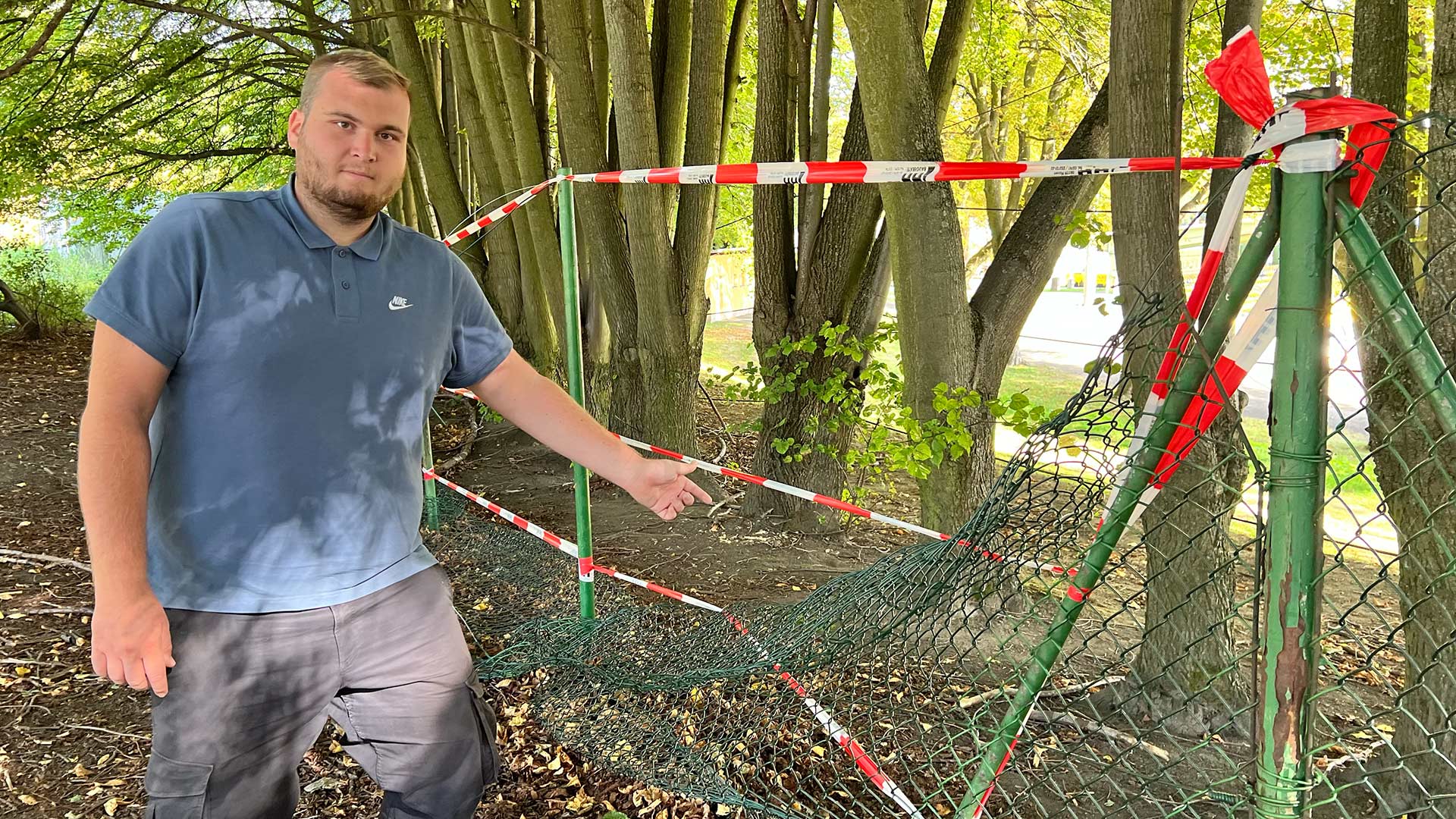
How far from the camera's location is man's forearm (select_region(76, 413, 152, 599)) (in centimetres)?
187

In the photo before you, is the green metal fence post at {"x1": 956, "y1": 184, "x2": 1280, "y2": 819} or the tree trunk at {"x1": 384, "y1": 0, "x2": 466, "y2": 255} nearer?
the green metal fence post at {"x1": 956, "y1": 184, "x2": 1280, "y2": 819}

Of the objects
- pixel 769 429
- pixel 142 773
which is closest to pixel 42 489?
pixel 142 773

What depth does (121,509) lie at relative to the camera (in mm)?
1887

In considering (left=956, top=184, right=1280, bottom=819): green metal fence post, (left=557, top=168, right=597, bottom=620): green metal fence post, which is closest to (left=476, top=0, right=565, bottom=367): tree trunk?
(left=557, top=168, right=597, bottom=620): green metal fence post

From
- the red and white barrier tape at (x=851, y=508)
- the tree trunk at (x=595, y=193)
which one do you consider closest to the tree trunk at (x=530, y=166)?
the tree trunk at (x=595, y=193)

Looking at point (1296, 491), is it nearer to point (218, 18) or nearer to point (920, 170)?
point (920, 170)

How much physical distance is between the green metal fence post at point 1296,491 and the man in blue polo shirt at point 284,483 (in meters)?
1.74

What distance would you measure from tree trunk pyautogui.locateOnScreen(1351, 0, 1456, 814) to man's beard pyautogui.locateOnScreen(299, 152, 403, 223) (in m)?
2.58

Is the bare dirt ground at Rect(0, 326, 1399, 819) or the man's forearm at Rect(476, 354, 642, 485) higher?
the man's forearm at Rect(476, 354, 642, 485)

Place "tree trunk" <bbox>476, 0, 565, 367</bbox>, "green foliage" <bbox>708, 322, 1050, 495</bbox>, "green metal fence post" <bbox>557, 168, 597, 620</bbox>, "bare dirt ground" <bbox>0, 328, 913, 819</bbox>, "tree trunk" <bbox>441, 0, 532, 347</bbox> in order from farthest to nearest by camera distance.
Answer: "tree trunk" <bbox>441, 0, 532, 347</bbox> → "tree trunk" <bbox>476, 0, 565, 367</bbox> → "green foliage" <bbox>708, 322, 1050, 495</bbox> → "green metal fence post" <bbox>557, 168, 597, 620</bbox> → "bare dirt ground" <bbox>0, 328, 913, 819</bbox>

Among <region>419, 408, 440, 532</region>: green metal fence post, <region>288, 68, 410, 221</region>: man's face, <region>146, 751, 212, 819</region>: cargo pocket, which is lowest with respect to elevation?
<region>419, 408, 440, 532</region>: green metal fence post

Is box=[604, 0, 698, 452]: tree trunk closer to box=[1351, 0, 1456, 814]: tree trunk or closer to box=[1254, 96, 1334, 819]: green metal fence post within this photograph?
box=[1351, 0, 1456, 814]: tree trunk

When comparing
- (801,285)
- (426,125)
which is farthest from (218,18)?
(801,285)

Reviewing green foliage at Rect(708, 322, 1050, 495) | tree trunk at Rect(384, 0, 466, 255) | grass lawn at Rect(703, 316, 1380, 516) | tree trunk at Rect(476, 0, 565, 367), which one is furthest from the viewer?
grass lawn at Rect(703, 316, 1380, 516)
